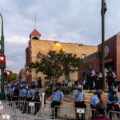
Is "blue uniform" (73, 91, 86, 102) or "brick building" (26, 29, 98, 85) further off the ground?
"brick building" (26, 29, 98, 85)

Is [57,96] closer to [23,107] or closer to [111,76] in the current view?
[23,107]

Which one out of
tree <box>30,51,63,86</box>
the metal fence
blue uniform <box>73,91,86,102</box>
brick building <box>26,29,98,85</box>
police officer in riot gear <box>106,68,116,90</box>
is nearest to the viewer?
the metal fence

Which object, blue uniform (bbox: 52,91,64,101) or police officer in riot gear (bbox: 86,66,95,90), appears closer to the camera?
blue uniform (bbox: 52,91,64,101)

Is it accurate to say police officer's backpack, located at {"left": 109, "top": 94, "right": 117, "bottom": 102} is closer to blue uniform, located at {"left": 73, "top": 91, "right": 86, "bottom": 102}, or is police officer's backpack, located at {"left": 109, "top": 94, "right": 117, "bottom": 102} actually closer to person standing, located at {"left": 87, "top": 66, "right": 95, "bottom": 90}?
blue uniform, located at {"left": 73, "top": 91, "right": 86, "bottom": 102}

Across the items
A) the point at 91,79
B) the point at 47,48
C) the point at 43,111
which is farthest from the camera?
the point at 47,48

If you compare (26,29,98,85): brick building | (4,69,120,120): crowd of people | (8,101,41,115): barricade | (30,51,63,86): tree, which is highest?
(26,29,98,85): brick building

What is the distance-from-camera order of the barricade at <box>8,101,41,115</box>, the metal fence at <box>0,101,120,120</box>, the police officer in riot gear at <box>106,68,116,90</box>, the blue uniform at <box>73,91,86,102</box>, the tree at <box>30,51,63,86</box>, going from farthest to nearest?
the tree at <box>30,51,63,86</box>
the police officer in riot gear at <box>106,68,116,90</box>
the barricade at <box>8,101,41,115</box>
the blue uniform at <box>73,91,86,102</box>
the metal fence at <box>0,101,120,120</box>

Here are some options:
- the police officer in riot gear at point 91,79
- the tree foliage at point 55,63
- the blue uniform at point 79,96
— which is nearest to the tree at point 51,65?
the tree foliage at point 55,63

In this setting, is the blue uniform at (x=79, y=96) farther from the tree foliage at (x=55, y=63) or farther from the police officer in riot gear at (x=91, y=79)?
the tree foliage at (x=55, y=63)

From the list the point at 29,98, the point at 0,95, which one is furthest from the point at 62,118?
the point at 0,95

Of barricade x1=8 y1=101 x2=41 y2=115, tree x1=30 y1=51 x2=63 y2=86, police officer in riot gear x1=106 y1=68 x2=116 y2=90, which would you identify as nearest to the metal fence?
barricade x1=8 y1=101 x2=41 y2=115

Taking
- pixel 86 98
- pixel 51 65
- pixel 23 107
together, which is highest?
pixel 51 65

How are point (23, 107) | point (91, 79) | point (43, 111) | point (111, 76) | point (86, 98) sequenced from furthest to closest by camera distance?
point (91, 79), point (111, 76), point (23, 107), point (86, 98), point (43, 111)

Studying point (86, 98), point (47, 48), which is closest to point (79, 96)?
point (86, 98)
